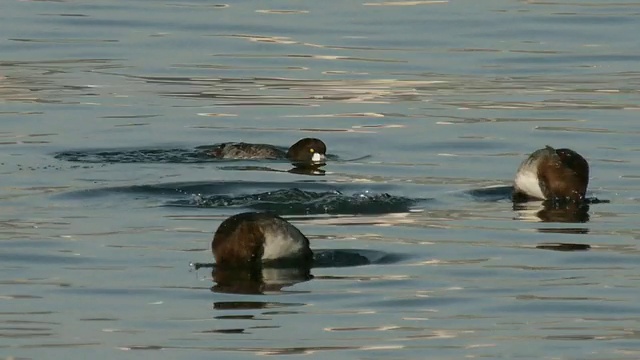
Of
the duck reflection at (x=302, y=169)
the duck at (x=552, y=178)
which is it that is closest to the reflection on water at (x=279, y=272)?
the duck at (x=552, y=178)

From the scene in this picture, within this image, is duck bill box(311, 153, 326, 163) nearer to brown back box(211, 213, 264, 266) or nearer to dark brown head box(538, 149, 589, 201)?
dark brown head box(538, 149, 589, 201)

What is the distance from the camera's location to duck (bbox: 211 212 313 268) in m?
12.4

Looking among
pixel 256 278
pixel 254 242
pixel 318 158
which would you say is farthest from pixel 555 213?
pixel 256 278

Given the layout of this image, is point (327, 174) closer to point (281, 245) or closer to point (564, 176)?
point (564, 176)

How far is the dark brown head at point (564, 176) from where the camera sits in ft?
52.7

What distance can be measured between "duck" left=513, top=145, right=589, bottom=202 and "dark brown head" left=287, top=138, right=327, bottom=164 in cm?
291

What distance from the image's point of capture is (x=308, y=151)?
63.1 feet

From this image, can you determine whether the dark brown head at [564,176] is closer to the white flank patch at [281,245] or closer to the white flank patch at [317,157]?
the white flank patch at [317,157]

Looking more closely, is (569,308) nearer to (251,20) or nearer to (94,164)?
(94,164)

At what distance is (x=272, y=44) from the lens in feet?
96.5

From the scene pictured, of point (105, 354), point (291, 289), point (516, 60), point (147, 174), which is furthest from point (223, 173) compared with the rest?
point (516, 60)

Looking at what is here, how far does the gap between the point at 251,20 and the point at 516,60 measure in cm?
637

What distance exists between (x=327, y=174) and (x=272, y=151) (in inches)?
47.6

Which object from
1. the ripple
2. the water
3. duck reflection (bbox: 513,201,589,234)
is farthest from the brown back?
duck reflection (bbox: 513,201,589,234)
